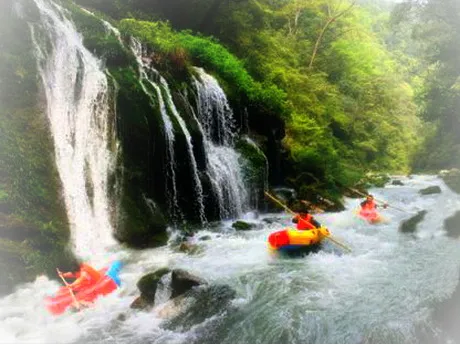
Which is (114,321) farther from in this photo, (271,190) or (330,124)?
(330,124)

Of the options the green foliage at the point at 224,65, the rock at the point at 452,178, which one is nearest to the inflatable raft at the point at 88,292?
the green foliage at the point at 224,65

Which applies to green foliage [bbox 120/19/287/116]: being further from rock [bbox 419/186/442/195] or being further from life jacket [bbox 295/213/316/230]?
rock [bbox 419/186/442/195]

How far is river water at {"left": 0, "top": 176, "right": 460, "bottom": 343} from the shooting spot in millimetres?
2930

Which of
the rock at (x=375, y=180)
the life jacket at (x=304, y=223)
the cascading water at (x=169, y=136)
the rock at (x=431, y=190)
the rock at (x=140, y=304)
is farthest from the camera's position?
the rock at (x=375, y=180)

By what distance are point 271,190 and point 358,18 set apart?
774 centimetres

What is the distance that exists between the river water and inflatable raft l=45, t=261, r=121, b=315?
71 mm

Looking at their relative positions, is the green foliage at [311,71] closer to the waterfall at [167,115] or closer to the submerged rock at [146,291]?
the waterfall at [167,115]

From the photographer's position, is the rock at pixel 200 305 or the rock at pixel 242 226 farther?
the rock at pixel 242 226

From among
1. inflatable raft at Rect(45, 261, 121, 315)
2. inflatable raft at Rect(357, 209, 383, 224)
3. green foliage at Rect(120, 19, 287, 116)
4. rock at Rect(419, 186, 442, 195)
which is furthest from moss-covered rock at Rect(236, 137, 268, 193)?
rock at Rect(419, 186, 442, 195)

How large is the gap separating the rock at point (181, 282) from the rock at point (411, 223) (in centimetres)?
340

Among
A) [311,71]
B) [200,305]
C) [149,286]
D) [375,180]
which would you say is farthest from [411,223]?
[311,71]

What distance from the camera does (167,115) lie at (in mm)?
5391

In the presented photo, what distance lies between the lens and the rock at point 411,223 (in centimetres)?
556

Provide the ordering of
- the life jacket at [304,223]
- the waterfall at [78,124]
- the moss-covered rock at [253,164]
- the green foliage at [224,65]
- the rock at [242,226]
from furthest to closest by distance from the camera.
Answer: the green foliage at [224,65]
the moss-covered rock at [253,164]
the rock at [242,226]
the life jacket at [304,223]
the waterfall at [78,124]
